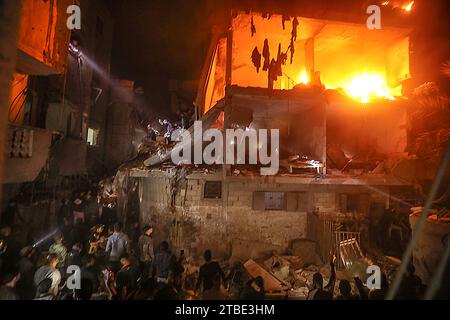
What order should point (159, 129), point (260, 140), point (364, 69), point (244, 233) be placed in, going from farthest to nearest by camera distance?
point (159, 129) < point (364, 69) < point (260, 140) < point (244, 233)

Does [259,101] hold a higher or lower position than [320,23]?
lower

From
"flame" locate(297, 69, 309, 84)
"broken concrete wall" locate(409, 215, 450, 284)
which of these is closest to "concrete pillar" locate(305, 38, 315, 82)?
"flame" locate(297, 69, 309, 84)

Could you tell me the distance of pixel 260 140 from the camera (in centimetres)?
1229

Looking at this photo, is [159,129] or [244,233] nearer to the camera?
[244,233]

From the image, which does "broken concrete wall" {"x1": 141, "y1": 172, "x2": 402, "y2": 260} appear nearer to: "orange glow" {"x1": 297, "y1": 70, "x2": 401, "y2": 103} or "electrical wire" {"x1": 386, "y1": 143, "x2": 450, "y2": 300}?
"orange glow" {"x1": 297, "y1": 70, "x2": 401, "y2": 103}

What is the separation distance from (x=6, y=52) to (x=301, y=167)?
30.7ft

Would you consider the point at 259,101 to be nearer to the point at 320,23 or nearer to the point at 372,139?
the point at 320,23

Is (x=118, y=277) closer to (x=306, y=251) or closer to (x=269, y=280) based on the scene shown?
(x=269, y=280)

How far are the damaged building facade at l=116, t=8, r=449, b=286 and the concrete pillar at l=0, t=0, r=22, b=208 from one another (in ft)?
22.0

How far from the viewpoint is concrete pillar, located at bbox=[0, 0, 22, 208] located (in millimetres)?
3846

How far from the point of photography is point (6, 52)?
12.8 feet

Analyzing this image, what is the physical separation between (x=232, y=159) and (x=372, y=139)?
26.0 ft

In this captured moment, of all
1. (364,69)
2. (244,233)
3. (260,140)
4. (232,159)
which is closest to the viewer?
(232,159)
